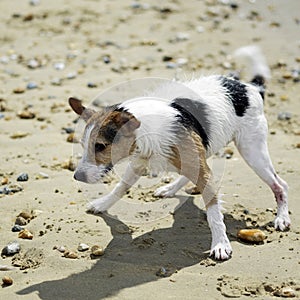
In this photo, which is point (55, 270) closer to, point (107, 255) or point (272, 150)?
point (107, 255)

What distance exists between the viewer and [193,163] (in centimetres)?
566

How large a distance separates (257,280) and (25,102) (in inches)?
194

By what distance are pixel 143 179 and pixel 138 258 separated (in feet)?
5.58

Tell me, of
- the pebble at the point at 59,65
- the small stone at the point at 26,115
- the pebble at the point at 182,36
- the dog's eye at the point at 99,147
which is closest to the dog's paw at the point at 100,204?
the dog's eye at the point at 99,147

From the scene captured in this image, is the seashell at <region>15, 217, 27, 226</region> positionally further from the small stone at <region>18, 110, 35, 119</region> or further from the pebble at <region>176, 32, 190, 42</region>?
the pebble at <region>176, 32, 190, 42</region>

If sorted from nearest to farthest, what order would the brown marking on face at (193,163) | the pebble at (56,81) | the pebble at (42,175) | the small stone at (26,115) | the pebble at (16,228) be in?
1. the brown marking on face at (193,163)
2. the pebble at (16,228)
3. the pebble at (42,175)
4. the small stone at (26,115)
5. the pebble at (56,81)

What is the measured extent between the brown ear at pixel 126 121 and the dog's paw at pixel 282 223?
1.69 meters

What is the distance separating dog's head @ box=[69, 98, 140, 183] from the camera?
5402mm

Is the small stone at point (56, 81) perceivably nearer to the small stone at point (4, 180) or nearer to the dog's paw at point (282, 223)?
the small stone at point (4, 180)

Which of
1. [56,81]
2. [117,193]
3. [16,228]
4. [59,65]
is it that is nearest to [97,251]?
[16,228]

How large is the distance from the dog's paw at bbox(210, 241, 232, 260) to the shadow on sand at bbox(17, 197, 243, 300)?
12cm

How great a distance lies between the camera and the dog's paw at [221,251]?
549cm

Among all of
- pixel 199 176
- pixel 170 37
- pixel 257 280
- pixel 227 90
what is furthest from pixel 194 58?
pixel 257 280

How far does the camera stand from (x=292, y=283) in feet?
16.7
